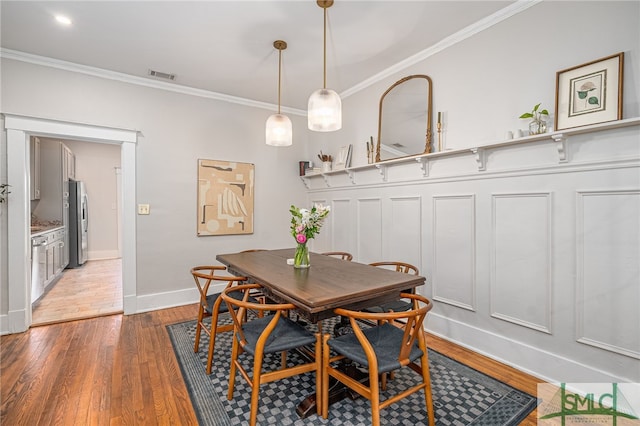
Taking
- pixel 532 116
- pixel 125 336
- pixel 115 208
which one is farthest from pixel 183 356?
pixel 115 208

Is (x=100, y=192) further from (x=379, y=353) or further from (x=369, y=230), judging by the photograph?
(x=379, y=353)

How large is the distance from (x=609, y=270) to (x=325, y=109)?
6.77ft

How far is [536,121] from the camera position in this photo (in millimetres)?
2141

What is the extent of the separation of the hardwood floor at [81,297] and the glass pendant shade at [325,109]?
3.19 m

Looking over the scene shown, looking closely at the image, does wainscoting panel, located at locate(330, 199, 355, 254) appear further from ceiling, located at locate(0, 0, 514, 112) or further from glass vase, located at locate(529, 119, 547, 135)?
glass vase, located at locate(529, 119, 547, 135)

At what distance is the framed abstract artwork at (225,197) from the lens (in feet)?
12.9

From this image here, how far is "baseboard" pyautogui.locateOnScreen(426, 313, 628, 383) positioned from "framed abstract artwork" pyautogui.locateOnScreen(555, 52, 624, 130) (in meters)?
1.58

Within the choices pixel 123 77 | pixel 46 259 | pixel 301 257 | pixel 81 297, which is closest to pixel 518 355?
pixel 301 257

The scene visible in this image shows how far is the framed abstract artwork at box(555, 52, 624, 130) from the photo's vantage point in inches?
72.1

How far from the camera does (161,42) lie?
2762 mm

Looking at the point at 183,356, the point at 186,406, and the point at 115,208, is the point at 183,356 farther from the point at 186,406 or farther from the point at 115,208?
the point at 115,208

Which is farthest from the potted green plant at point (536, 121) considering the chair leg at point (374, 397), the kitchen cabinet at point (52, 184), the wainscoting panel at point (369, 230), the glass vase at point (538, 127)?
the kitchen cabinet at point (52, 184)

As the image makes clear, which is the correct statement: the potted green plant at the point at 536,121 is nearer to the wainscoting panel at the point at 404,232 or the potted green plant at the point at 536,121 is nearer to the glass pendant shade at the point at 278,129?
the wainscoting panel at the point at 404,232

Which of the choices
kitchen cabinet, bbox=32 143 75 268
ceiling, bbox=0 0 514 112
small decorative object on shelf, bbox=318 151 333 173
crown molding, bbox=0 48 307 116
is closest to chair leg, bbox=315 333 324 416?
ceiling, bbox=0 0 514 112
